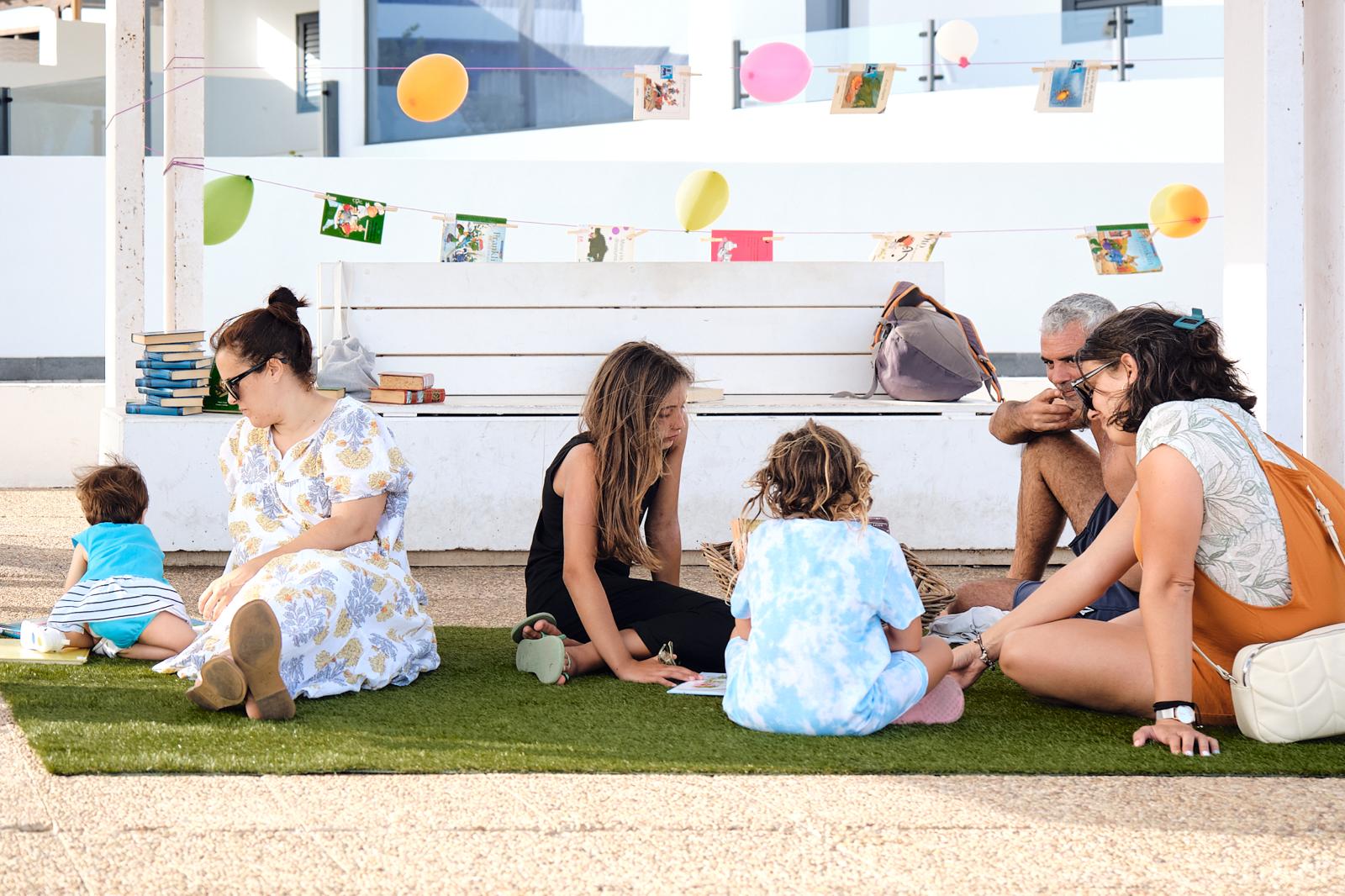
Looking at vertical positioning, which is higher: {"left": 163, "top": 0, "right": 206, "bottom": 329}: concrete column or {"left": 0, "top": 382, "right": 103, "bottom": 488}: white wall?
{"left": 163, "top": 0, "right": 206, "bottom": 329}: concrete column

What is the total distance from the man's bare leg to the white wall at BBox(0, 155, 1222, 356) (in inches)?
290

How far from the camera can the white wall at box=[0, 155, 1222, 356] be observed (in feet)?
36.1

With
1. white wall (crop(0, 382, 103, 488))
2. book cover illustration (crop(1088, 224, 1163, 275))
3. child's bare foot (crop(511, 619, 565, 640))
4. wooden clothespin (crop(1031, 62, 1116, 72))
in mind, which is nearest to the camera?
child's bare foot (crop(511, 619, 565, 640))

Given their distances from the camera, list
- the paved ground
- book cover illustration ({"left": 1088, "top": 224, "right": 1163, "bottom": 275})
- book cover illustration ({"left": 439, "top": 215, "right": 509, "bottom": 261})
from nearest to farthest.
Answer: the paved ground
book cover illustration ({"left": 1088, "top": 224, "right": 1163, "bottom": 275})
book cover illustration ({"left": 439, "top": 215, "right": 509, "bottom": 261})

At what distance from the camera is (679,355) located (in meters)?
6.55

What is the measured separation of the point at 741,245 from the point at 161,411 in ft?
11.4

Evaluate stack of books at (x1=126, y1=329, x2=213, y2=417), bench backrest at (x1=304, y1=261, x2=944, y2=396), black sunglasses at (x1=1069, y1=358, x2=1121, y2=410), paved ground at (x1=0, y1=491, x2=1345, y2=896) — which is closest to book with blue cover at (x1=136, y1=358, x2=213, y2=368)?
stack of books at (x1=126, y1=329, x2=213, y2=417)

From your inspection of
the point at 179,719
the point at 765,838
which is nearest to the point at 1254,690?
the point at 765,838

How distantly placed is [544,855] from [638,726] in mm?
852

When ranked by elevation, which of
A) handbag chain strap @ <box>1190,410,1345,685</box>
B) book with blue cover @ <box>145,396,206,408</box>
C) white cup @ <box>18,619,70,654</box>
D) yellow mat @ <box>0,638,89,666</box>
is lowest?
yellow mat @ <box>0,638,89,666</box>

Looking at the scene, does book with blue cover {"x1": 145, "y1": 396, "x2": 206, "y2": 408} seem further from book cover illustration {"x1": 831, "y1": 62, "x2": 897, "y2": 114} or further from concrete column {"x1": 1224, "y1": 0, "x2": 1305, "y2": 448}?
concrete column {"x1": 1224, "y1": 0, "x2": 1305, "y2": 448}

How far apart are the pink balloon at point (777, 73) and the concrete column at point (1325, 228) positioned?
4.69 metres

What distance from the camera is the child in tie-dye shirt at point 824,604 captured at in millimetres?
2822

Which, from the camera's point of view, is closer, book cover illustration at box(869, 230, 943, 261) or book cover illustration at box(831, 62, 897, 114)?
book cover illustration at box(831, 62, 897, 114)
